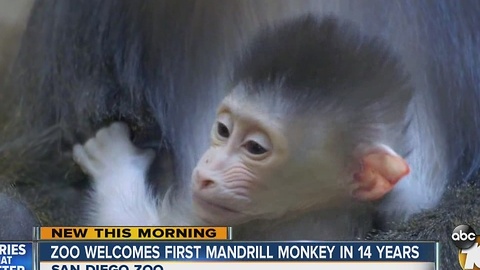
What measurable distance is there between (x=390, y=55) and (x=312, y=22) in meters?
0.23

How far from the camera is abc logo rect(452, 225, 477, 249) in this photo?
1.66 metres

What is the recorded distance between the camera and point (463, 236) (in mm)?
1663

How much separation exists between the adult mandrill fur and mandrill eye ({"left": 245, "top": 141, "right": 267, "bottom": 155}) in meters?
0.12

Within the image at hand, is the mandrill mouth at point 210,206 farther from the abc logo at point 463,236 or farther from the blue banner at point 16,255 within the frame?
the abc logo at point 463,236

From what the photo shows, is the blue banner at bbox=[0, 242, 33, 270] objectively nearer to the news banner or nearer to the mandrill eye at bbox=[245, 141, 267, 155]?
the news banner

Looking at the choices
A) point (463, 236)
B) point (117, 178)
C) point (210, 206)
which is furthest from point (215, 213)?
point (463, 236)

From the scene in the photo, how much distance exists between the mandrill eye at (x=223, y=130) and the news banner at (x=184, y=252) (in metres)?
0.26

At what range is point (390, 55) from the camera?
5.40 feet

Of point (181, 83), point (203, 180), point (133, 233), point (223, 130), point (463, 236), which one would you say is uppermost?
point (181, 83)

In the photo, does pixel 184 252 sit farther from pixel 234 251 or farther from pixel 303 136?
pixel 303 136

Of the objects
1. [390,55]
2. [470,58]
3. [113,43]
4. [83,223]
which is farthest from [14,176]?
[470,58]

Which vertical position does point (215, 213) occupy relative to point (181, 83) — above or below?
below

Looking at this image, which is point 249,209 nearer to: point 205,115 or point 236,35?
point 205,115

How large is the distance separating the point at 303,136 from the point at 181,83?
373 mm
